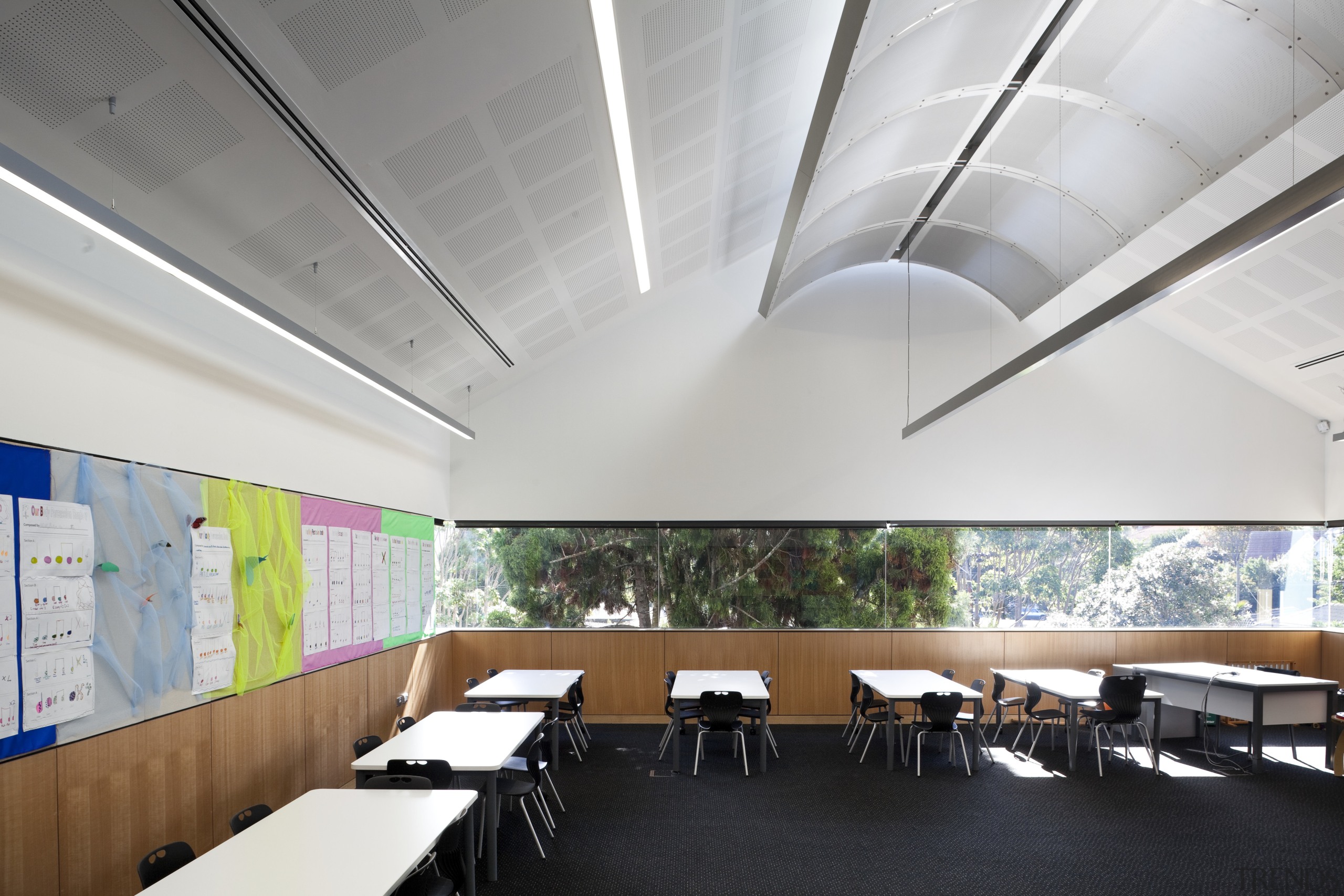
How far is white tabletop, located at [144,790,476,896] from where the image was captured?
300 centimetres

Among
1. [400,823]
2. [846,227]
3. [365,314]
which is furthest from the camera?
[846,227]

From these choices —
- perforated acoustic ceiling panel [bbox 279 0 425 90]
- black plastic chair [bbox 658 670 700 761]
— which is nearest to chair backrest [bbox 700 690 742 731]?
black plastic chair [bbox 658 670 700 761]

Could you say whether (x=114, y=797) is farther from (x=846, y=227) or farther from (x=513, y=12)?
(x=846, y=227)

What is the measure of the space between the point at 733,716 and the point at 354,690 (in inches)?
132

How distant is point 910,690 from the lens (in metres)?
7.29

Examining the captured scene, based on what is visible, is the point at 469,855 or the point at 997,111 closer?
the point at 469,855

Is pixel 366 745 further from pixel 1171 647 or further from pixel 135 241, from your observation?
pixel 1171 647

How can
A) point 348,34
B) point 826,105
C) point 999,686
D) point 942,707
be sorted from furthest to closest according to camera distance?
point 999,686 < point 942,707 < point 826,105 < point 348,34

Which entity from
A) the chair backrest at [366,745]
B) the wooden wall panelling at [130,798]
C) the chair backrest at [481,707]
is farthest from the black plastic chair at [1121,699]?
the wooden wall panelling at [130,798]

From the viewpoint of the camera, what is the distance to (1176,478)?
31.3ft

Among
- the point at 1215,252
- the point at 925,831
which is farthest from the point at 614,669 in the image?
the point at 1215,252

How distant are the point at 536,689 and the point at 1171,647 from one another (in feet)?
25.1

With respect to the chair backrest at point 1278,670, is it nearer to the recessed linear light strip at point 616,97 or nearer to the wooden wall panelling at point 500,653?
the wooden wall panelling at point 500,653

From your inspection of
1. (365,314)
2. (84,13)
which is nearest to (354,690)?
(365,314)
